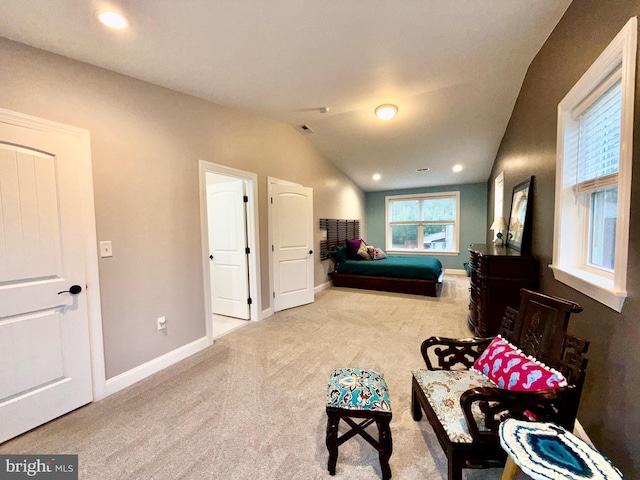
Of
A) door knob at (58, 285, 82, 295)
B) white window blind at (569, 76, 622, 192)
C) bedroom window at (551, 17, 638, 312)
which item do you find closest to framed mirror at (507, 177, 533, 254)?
bedroom window at (551, 17, 638, 312)

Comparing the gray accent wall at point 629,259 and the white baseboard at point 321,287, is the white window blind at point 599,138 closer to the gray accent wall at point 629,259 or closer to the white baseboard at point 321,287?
the gray accent wall at point 629,259

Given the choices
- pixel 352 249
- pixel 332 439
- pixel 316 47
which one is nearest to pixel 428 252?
pixel 352 249

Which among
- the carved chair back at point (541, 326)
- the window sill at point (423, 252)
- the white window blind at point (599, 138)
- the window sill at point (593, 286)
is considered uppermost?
the white window blind at point (599, 138)

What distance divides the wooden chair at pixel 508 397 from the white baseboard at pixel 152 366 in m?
2.17

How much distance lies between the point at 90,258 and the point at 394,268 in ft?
13.9

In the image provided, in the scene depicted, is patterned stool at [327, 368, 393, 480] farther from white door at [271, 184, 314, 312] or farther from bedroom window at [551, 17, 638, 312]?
white door at [271, 184, 314, 312]

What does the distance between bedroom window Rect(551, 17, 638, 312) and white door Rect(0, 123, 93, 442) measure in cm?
309

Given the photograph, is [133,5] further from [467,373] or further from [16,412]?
[467,373]

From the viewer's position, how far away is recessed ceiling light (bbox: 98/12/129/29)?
1.56 metres

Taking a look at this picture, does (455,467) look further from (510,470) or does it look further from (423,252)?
(423,252)

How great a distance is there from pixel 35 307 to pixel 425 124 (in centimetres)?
458

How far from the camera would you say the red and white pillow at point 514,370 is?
3.82 feet

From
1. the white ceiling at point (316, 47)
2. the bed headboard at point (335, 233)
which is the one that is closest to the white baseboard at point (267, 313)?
the bed headboard at point (335, 233)

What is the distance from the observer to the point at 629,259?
1133 mm
